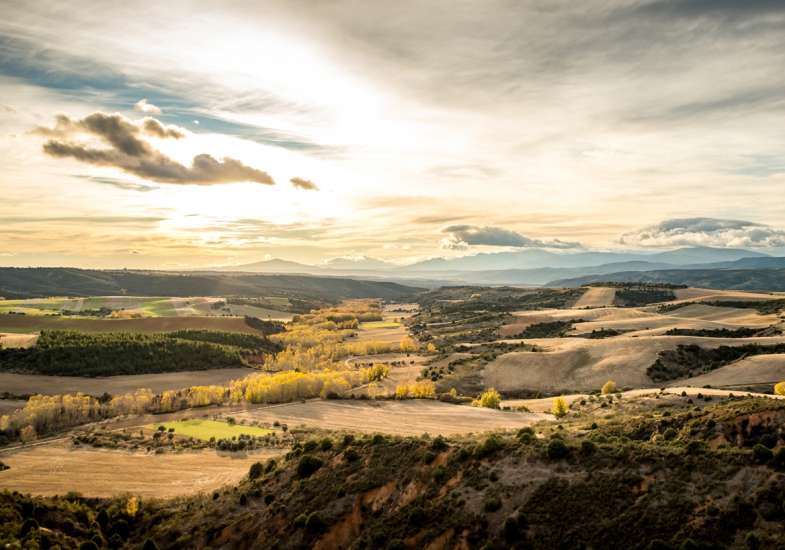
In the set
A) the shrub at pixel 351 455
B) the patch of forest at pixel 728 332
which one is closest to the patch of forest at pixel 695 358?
the patch of forest at pixel 728 332

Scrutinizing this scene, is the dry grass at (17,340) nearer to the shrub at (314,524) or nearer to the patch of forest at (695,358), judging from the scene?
the shrub at (314,524)

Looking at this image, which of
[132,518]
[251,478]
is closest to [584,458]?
[251,478]

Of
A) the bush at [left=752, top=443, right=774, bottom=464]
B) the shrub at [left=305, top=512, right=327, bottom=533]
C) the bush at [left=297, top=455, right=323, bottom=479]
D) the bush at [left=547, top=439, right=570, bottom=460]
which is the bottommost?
the shrub at [left=305, top=512, right=327, bottom=533]

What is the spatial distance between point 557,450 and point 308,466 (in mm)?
25752

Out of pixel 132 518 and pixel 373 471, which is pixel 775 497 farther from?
pixel 132 518

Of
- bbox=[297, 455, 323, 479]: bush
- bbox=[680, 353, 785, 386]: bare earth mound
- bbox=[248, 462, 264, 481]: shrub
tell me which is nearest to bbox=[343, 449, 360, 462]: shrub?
bbox=[297, 455, 323, 479]: bush

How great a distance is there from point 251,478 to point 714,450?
152ft

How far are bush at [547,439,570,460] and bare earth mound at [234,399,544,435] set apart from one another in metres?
43.8

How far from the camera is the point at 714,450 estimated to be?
33.6 meters

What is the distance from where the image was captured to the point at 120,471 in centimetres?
7069

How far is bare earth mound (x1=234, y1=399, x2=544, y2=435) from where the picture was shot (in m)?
87.4

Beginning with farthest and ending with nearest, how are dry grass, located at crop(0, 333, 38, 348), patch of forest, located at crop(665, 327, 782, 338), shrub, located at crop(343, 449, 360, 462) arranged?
1. dry grass, located at crop(0, 333, 38, 348)
2. patch of forest, located at crop(665, 327, 782, 338)
3. shrub, located at crop(343, 449, 360, 462)

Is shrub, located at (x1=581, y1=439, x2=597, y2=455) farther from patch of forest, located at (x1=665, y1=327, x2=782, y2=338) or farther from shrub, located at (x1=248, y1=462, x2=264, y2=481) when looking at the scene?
patch of forest, located at (x1=665, y1=327, x2=782, y2=338)

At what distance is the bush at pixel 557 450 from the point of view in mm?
37781
